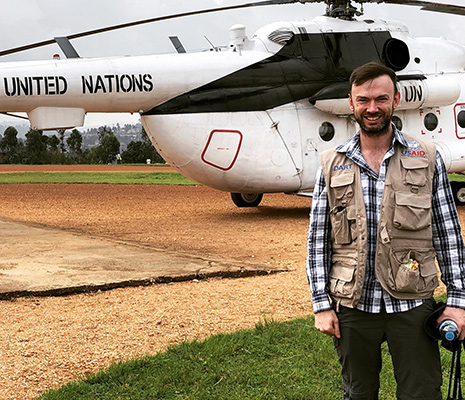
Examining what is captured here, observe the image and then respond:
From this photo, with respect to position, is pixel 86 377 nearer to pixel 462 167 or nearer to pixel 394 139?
pixel 394 139

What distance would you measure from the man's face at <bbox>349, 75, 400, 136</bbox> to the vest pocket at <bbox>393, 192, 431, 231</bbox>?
0.29 metres

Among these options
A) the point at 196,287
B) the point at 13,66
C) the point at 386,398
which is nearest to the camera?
the point at 386,398

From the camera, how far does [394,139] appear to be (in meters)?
2.66

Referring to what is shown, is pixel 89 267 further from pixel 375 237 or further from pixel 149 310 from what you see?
pixel 375 237

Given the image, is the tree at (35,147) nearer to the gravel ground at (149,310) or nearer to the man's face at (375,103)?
the gravel ground at (149,310)

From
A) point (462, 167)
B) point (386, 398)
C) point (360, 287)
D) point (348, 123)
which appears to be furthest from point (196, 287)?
point (462, 167)

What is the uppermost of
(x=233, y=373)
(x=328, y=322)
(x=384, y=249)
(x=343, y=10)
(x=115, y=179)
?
(x=343, y=10)

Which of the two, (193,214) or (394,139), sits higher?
(394,139)

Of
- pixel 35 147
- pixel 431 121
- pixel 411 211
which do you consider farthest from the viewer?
pixel 35 147

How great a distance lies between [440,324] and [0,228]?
30.1ft

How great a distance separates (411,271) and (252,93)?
29.7 ft

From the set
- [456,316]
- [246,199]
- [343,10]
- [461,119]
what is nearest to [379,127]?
[456,316]

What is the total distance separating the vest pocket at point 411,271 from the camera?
101 inches

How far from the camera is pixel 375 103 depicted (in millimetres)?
2602
